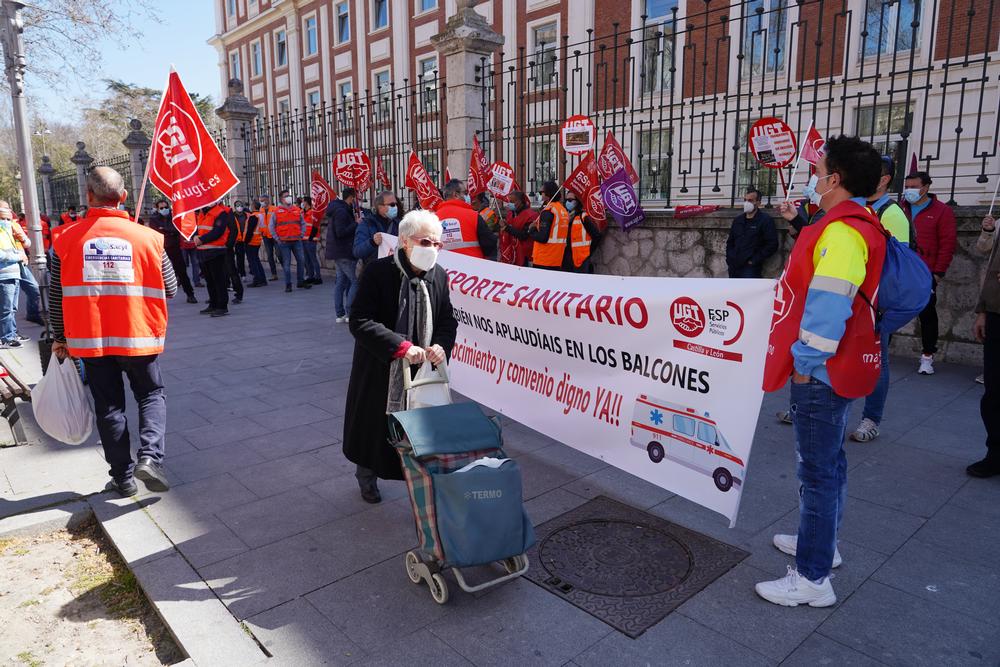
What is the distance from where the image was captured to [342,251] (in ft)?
34.6

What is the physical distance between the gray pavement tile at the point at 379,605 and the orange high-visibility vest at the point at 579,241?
646 centimetres

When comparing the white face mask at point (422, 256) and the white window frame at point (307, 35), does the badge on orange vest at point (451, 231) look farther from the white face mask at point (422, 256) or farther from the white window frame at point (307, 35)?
the white window frame at point (307, 35)

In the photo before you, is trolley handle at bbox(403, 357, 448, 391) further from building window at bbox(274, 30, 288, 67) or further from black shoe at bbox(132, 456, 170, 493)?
building window at bbox(274, 30, 288, 67)

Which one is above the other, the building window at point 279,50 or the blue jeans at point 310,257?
the building window at point 279,50

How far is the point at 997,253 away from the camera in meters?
4.40

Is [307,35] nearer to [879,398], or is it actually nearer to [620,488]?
[879,398]

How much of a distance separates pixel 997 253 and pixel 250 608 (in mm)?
4843

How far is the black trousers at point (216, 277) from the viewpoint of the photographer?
1129cm

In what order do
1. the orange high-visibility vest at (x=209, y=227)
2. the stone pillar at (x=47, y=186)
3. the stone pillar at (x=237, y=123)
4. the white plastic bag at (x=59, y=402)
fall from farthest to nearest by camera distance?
the stone pillar at (x=47, y=186), the stone pillar at (x=237, y=123), the orange high-visibility vest at (x=209, y=227), the white plastic bag at (x=59, y=402)

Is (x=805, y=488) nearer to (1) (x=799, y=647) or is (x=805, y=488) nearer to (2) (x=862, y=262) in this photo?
(1) (x=799, y=647)

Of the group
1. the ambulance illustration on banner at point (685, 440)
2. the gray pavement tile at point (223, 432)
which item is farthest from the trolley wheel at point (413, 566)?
the gray pavement tile at point (223, 432)

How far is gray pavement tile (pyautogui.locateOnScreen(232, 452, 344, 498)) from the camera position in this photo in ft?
14.2

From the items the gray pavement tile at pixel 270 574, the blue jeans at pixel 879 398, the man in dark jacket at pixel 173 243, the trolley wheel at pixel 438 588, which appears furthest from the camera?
the man in dark jacket at pixel 173 243

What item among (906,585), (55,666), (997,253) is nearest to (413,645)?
(55,666)
